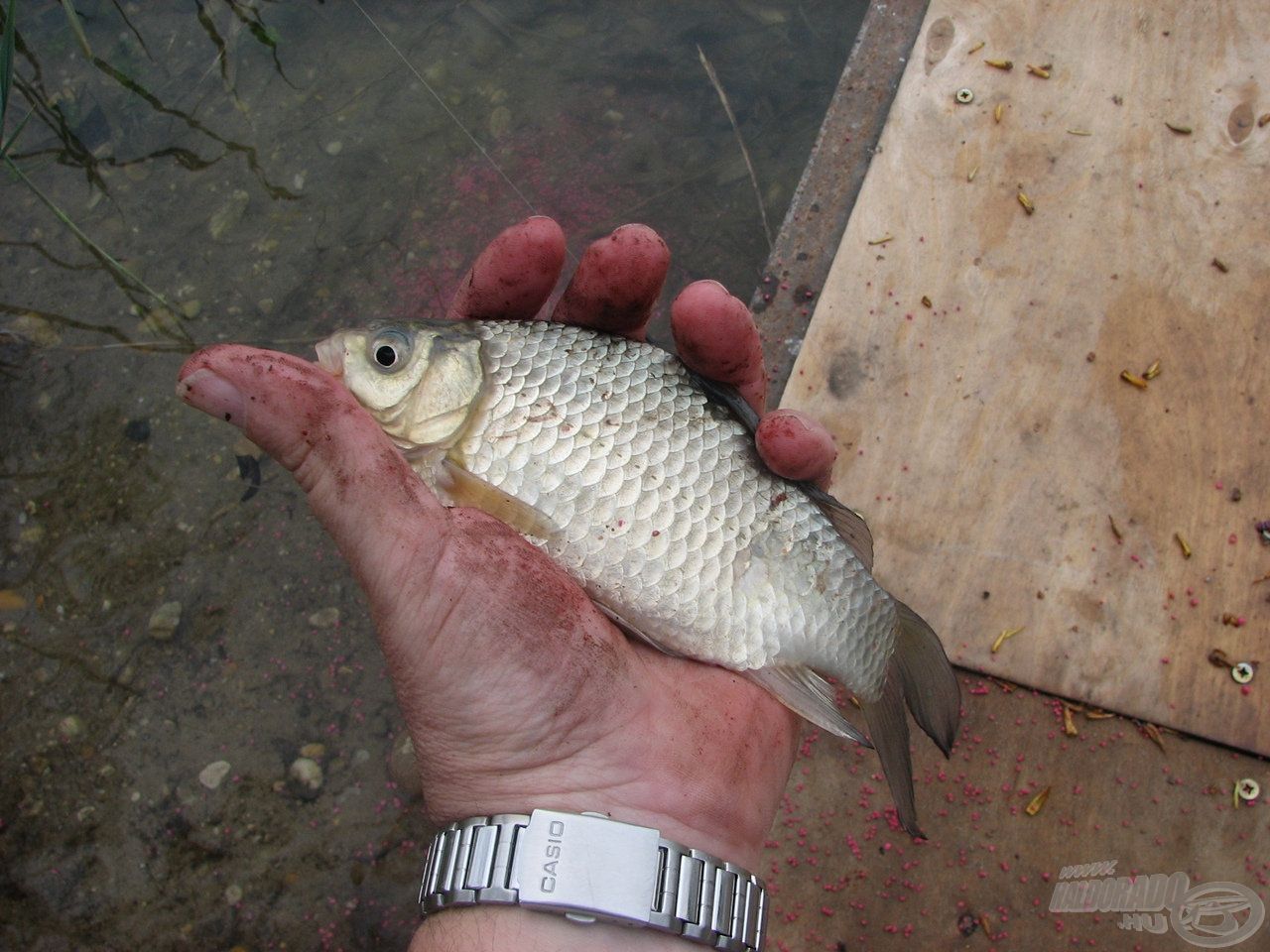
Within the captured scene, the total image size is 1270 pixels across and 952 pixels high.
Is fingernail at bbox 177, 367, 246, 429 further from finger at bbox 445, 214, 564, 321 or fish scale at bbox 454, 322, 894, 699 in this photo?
finger at bbox 445, 214, 564, 321

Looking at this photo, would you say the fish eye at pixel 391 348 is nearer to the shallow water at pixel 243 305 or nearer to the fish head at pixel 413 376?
the fish head at pixel 413 376

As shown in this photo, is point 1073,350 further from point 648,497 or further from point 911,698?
point 648,497

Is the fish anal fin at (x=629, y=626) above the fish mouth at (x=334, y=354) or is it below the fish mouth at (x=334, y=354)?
below

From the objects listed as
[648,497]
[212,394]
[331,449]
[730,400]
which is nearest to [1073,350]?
[730,400]

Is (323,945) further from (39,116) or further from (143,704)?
(39,116)

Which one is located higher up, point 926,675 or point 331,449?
point 331,449

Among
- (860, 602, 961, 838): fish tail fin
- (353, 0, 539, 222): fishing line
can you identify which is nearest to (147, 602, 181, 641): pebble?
(353, 0, 539, 222): fishing line

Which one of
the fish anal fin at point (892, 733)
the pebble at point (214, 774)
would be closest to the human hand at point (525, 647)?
the fish anal fin at point (892, 733)
